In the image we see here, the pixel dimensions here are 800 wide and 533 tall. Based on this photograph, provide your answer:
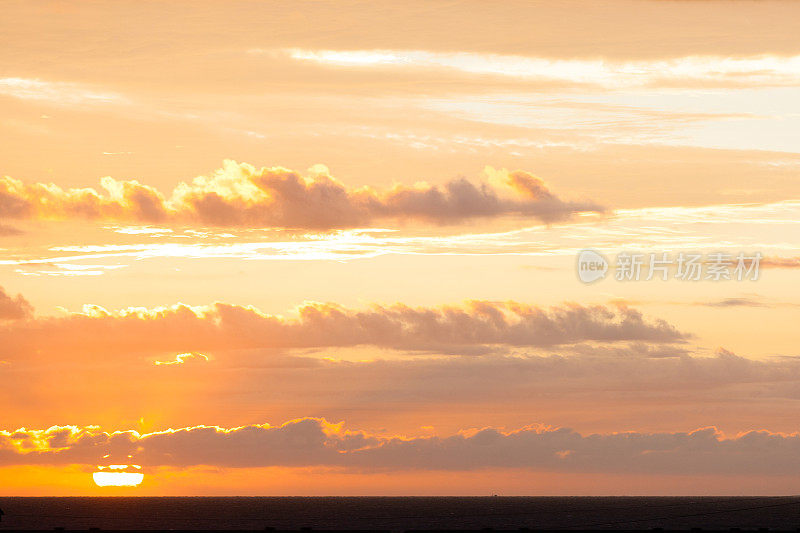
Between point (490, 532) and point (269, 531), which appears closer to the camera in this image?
point (269, 531)

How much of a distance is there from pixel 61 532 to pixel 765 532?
111m

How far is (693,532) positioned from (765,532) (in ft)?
53.1

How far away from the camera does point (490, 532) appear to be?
182000 mm

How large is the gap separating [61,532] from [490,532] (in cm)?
6743

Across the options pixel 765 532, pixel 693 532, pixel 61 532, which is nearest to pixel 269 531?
pixel 61 532

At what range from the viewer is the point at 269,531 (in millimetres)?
170500

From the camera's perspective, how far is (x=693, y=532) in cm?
17250

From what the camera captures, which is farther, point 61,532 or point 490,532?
point 490,532

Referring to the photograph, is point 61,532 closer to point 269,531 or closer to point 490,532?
point 269,531

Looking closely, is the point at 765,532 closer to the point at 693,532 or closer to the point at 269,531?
the point at 693,532

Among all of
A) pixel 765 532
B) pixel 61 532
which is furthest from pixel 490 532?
pixel 61 532

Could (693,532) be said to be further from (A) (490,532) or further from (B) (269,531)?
(B) (269,531)

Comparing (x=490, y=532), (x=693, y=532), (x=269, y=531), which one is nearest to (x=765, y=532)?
(x=693, y=532)

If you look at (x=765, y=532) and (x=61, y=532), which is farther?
(x=765, y=532)
